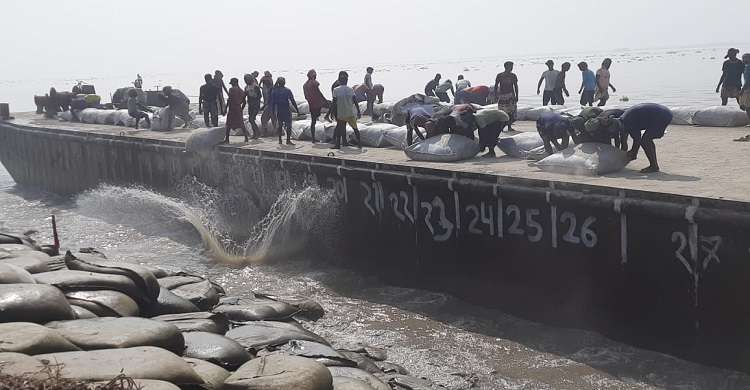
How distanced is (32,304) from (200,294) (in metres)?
2.69

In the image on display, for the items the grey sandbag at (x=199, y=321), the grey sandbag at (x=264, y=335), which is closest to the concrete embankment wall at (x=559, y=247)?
the grey sandbag at (x=264, y=335)

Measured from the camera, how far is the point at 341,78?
13.3 metres

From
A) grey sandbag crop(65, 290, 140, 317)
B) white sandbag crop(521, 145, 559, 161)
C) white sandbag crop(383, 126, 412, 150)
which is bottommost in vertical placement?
grey sandbag crop(65, 290, 140, 317)

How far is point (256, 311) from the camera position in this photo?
798 cm

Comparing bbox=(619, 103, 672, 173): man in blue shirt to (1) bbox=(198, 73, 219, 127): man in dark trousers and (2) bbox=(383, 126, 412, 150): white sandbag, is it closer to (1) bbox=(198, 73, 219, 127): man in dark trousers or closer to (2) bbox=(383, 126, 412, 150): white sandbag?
(2) bbox=(383, 126, 412, 150): white sandbag

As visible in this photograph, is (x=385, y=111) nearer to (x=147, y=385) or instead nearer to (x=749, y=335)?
(x=749, y=335)

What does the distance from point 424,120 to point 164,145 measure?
697cm

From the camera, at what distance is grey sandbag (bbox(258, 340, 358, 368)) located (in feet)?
21.0

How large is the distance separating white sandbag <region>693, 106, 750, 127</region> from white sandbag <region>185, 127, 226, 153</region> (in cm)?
844

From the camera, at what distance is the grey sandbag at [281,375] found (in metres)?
4.93

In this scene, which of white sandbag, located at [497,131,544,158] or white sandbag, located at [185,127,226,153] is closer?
white sandbag, located at [497,131,544,158]

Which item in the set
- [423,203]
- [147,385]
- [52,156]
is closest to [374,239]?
[423,203]

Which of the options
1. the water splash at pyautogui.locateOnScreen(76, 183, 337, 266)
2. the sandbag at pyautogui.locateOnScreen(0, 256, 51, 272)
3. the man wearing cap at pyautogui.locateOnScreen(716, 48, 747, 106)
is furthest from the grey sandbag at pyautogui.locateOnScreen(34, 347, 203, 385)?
the man wearing cap at pyautogui.locateOnScreen(716, 48, 747, 106)

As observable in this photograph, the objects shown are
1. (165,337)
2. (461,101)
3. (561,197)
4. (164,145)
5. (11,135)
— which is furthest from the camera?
(11,135)
